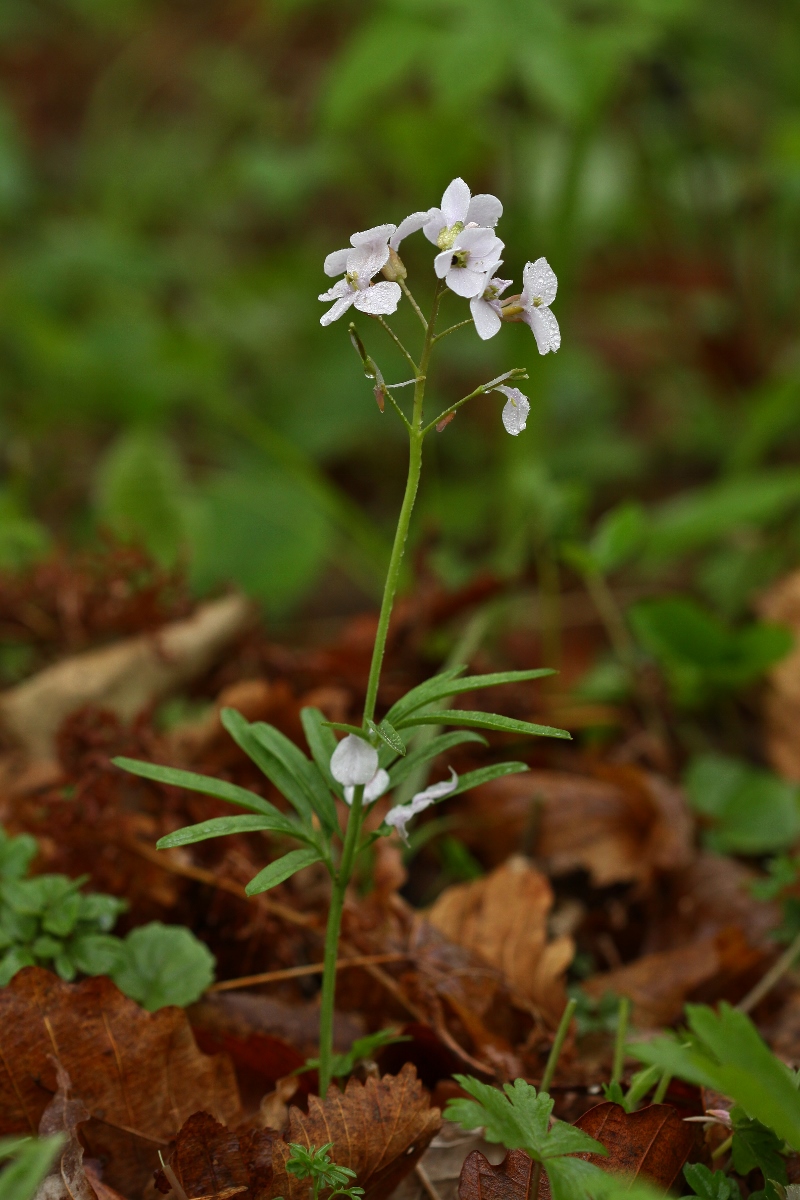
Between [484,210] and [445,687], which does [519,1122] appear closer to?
[445,687]

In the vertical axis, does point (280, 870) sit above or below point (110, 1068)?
above

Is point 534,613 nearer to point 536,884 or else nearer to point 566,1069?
point 536,884

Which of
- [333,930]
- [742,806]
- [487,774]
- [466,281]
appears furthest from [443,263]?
[742,806]

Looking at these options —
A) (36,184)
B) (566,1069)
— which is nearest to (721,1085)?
(566,1069)

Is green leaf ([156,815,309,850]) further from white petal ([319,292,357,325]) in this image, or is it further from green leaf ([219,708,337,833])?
white petal ([319,292,357,325])

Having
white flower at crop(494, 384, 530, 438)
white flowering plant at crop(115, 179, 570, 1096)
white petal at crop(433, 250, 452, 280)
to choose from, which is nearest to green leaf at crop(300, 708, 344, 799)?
white flowering plant at crop(115, 179, 570, 1096)

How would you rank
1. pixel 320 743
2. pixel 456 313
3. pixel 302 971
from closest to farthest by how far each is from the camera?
pixel 320 743, pixel 302 971, pixel 456 313
